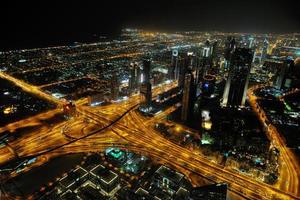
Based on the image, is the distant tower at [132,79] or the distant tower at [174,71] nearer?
the distant tower at [132,79]

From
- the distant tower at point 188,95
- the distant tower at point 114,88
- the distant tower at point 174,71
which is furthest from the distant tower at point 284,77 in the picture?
the distant tower at point 114,88

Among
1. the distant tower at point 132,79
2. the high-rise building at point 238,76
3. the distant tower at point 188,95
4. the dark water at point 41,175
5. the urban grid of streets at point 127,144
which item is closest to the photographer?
the dark water at point 41,175

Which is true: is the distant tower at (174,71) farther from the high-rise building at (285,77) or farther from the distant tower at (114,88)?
the high-rise building at (285,77)

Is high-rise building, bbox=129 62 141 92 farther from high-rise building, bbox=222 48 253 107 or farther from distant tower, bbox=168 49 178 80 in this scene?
high-rise building, bbox=222 48 253 107

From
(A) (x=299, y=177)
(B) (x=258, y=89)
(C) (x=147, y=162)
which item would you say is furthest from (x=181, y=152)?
(B) (x=258, y=89)

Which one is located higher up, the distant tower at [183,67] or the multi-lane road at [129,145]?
the distant tower at [183,67]

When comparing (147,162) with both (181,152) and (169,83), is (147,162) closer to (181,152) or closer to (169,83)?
(181,152)

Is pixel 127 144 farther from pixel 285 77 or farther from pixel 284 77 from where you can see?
pixel 285 77
